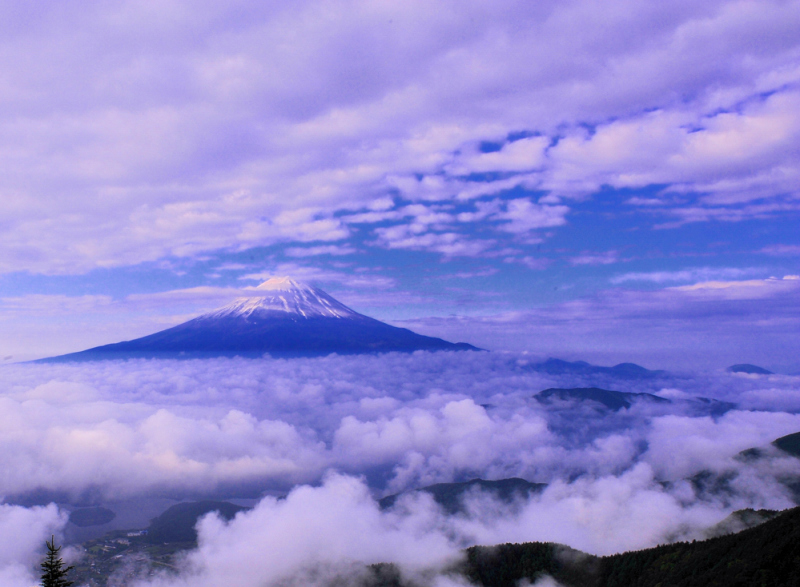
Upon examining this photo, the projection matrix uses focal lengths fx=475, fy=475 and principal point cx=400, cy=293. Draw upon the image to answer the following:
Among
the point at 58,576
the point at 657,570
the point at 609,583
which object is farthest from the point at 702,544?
the point at 58,576

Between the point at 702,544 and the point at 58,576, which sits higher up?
the point at 58,576

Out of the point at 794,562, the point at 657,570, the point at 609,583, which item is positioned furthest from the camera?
the point at 609,583

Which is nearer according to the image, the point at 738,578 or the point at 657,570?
the point at 738,578

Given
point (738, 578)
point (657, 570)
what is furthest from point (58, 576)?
point (657, 570)

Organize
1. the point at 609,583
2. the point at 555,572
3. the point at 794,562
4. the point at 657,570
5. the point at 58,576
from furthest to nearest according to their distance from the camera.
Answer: the point at 555,572 → the point at 609,583 → the point at 657,570 → the point at 794,562 → the point at 58,576

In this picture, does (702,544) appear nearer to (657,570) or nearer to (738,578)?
(657,570)

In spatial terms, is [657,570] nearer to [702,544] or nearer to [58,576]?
[702,544]

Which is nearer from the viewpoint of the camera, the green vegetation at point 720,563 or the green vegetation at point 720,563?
the green vegetation at point 720,563

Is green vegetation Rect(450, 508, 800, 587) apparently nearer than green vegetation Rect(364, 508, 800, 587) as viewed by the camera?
No

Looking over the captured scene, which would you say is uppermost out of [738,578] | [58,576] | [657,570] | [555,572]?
[58,576]
